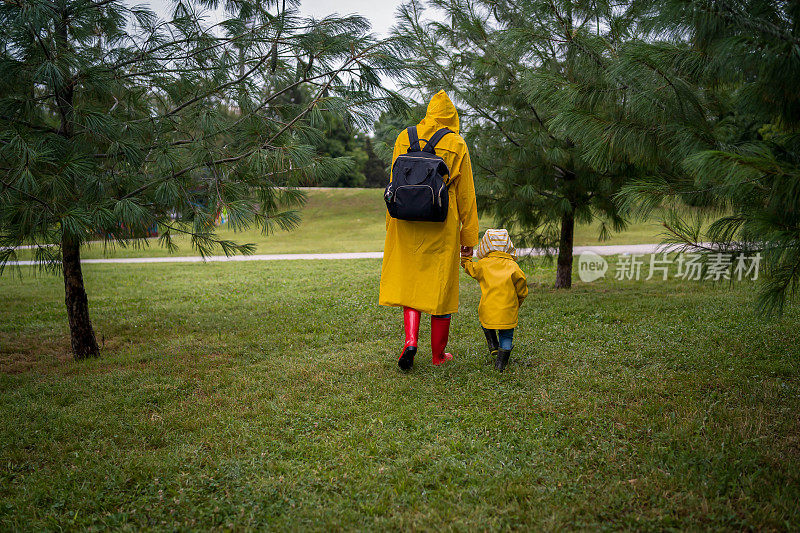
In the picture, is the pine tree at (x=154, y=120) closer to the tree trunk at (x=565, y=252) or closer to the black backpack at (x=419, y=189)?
the black backpack at (x=419, y=189)

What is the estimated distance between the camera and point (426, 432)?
122 inches

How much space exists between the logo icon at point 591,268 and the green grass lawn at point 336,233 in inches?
45.9

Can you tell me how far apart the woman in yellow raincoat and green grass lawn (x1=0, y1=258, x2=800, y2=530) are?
54 cm

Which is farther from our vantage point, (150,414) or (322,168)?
(322,168)

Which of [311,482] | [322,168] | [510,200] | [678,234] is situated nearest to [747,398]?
[678,234]

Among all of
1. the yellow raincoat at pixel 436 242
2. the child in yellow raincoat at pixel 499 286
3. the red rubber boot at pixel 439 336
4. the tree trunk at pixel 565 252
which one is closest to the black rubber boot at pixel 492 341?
the child in yellow raincoat at pixel 499 286

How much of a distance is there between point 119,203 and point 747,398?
4.67 metres

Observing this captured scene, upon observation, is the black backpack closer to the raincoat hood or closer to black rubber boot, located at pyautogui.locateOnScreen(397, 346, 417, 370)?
the raincoat hood

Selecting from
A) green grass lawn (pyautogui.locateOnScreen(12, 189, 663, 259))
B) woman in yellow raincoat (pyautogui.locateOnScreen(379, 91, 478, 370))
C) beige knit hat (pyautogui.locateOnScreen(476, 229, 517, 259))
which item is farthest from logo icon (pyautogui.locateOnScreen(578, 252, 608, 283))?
woman in yellow raincoat (pyautogui.locateOnScreen(379, 91, 478, 370))

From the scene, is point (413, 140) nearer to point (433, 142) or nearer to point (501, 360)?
point (433, 142)

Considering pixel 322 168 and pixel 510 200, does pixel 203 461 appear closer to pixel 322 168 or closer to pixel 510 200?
pixel 322 168

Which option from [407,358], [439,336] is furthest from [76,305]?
[439,336]

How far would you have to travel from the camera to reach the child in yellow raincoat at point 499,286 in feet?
13.1

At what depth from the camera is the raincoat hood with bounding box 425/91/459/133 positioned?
13.3 feet
